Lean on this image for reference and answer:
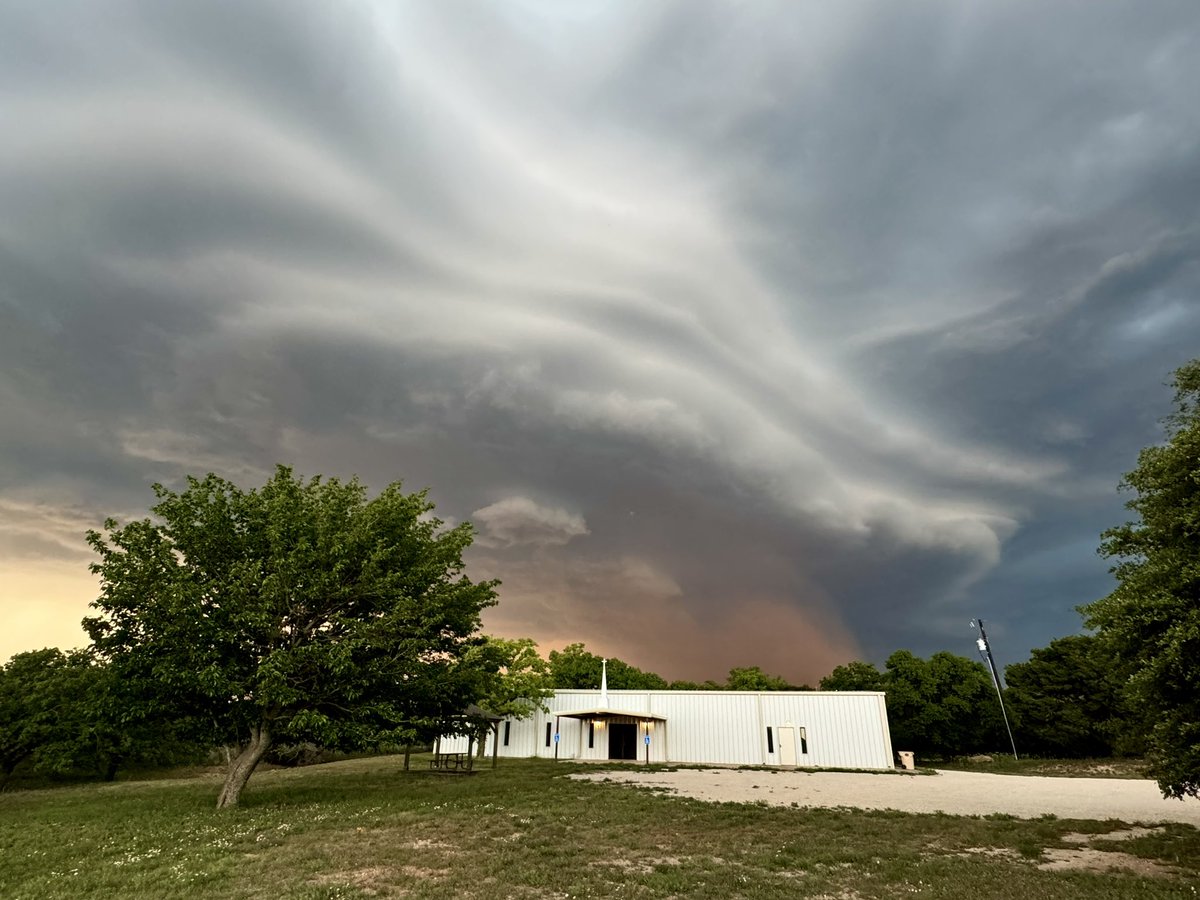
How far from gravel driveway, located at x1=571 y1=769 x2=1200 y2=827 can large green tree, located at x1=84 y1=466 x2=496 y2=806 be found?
12.5 metres

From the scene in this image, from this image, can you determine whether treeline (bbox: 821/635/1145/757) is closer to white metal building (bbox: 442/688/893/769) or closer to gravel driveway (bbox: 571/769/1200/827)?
white metal building (bbox: 442/688/893/769)

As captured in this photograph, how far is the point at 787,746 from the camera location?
46.1 meters

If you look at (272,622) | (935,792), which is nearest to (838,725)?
(935,792)

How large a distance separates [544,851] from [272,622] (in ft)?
41.0

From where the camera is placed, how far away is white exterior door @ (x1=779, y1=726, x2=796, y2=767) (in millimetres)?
45781

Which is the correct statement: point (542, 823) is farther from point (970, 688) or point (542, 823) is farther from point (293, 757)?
point (970, 688)

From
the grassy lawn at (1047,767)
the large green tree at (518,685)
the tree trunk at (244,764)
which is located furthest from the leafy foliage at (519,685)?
the grassy lawn at (1047,767)

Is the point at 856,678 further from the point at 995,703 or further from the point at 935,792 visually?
the point at 935,792

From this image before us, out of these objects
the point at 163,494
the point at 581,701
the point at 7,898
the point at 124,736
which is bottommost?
the point at 7,898

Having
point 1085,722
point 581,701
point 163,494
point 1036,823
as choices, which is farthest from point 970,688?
point 163,494

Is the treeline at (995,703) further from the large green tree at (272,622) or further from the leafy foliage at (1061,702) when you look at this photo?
the large green tree at (272,622)

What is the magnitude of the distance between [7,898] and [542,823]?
1131 cm

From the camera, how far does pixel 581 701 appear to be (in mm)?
52562

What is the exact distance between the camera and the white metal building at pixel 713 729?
148 ft
